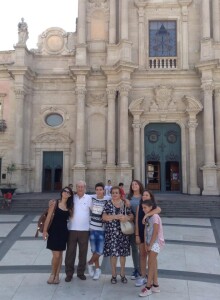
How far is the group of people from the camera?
616 cm

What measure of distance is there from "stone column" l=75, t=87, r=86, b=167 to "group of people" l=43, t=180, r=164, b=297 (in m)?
15.0

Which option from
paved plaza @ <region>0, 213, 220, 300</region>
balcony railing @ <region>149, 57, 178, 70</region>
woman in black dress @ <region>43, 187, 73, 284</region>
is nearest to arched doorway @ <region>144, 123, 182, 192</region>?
balcony railing @ <region>149, 57, 178, 70</region>

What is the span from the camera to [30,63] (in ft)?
77.2

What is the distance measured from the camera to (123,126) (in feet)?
70.6

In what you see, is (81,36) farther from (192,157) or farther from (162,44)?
(192,157)

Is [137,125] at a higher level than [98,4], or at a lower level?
lower

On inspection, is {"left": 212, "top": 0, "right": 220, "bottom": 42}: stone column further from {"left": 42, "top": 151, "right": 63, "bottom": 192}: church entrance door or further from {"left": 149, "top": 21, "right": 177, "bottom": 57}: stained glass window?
{"left": 42, "top": 151, "right": 63, "bottom": 192}: church entrance door

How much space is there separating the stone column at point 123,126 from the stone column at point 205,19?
261 inches

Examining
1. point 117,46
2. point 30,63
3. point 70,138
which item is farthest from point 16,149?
point 117,46

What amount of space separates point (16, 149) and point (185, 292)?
58.1ft

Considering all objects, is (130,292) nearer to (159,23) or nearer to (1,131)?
(1,131)

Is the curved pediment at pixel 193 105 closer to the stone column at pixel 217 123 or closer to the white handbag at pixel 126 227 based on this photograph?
the stone column at pixel 217 123

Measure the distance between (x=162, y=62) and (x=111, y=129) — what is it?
639 centimetres

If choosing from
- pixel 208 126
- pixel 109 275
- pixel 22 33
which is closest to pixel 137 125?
pixel 208 126
